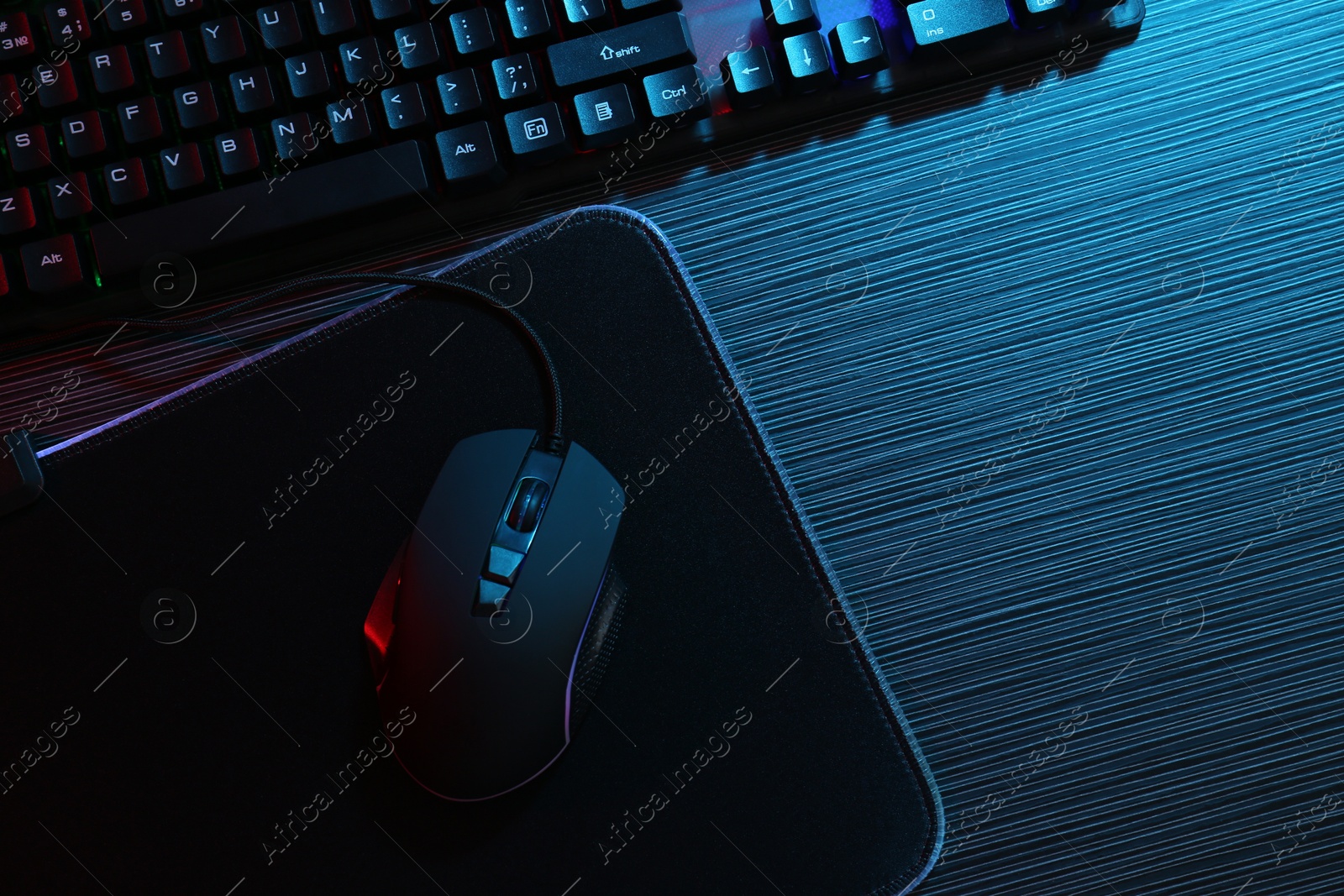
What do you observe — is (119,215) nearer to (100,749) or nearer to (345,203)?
(345,203)

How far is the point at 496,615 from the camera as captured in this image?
46 centimetres

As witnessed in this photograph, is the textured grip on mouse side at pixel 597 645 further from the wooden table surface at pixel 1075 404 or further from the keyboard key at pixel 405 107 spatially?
the keyboard key at pixel 405 107

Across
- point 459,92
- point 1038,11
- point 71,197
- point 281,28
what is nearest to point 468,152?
point 459,92

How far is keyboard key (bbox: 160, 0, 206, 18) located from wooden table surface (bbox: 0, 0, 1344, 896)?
18cm

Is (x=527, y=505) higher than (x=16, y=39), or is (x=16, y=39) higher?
(x=16, y=39)

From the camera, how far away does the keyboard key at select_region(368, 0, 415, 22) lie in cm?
51

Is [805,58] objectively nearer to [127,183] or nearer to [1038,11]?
[1038,11]

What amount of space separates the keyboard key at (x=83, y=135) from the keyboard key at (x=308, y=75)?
12cm

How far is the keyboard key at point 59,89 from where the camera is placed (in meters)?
0.51

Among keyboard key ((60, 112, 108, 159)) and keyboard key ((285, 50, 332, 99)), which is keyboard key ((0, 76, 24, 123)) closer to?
keyboard key ((60, 112, 108, 159))

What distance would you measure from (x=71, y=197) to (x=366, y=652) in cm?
33

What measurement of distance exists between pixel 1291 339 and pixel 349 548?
608 mm

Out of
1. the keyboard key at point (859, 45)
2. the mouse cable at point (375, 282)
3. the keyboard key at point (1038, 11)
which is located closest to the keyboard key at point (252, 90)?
the mouse cable at point (375, 282)

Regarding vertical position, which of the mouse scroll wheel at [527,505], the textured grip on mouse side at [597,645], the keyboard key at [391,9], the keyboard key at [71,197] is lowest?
the textured grip on mouse side at [597,645]
